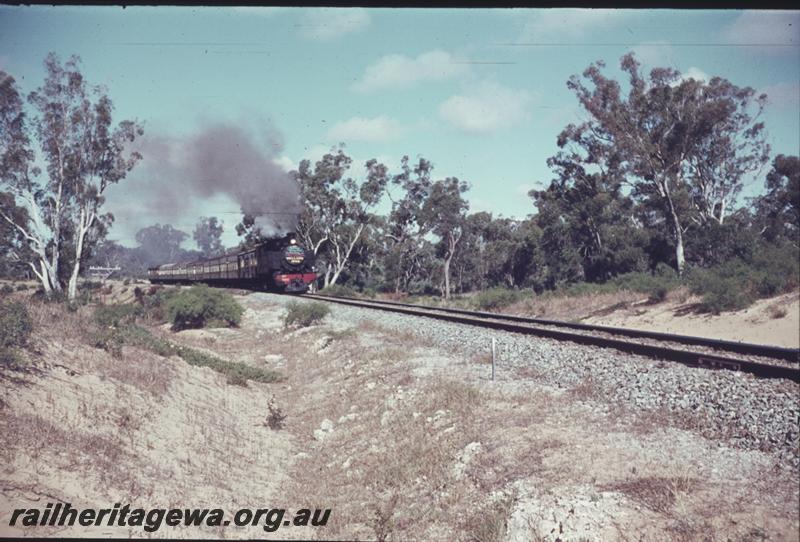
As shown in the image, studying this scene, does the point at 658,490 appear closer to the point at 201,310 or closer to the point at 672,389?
the point at 672,389

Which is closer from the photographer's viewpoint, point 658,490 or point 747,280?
point 658,490

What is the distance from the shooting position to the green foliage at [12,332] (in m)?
6.48

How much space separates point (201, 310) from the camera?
1911 centimetres

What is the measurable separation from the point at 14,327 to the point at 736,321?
52.3 ft

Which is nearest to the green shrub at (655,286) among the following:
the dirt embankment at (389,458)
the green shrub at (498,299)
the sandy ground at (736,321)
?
the sandy ground at (736,321)

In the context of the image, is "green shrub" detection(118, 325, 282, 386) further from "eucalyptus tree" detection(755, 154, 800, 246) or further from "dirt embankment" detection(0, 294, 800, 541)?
"eucalyptus tree" detection(755, 154, 800, 246)

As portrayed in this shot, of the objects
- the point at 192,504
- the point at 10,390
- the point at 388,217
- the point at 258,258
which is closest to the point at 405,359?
the point at 192,504

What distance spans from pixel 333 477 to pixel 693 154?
90.0 feet

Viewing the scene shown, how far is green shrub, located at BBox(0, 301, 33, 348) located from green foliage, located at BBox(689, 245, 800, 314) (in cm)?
1385

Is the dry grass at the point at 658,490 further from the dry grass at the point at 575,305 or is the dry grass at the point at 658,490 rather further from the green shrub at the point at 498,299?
the green shrub at the point at 498,299

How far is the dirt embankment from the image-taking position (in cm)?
368

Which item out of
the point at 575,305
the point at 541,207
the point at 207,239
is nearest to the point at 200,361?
the point at 575,305

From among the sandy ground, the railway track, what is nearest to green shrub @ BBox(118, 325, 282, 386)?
the railway track

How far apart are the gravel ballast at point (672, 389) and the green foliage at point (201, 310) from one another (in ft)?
39.5
